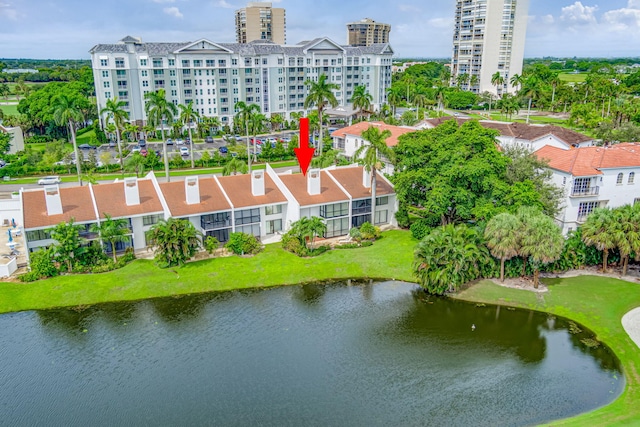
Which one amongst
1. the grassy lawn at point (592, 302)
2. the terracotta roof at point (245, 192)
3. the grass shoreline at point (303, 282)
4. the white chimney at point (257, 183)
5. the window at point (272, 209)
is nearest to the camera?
the grassy lawn at point (592, 302)

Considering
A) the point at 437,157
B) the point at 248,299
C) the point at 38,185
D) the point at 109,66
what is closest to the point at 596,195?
the point at 437,157

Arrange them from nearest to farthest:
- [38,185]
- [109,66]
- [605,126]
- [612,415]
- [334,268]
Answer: [612,415]
[334,268]
[38,185]
[605,126]
[109,66]

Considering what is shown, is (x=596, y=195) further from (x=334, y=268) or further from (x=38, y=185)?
(x=38, y=185)

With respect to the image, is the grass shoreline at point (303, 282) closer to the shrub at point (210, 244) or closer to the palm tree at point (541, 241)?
the shrub at point (210, 244)

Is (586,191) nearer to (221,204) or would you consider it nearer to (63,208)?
(221,204)

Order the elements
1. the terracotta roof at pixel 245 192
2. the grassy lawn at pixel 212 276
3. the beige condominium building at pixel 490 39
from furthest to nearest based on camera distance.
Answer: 1. the beige condominium building at pixel 490 39
2. the terracotta roof at pixel 245 192
3. the grassy lawn at pixel 212 276

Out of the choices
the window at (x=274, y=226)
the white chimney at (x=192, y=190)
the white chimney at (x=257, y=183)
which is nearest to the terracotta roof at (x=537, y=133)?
the window at (x=274, y=226)

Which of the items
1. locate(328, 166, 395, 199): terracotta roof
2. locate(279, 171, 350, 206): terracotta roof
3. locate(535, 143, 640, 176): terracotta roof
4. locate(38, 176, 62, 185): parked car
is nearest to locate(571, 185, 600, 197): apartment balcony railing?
locate(535, 143, 640, 176): terracotta roof

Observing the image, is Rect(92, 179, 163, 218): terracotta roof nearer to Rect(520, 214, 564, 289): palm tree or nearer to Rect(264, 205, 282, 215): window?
Rect(264, 205, 282, 215): window
